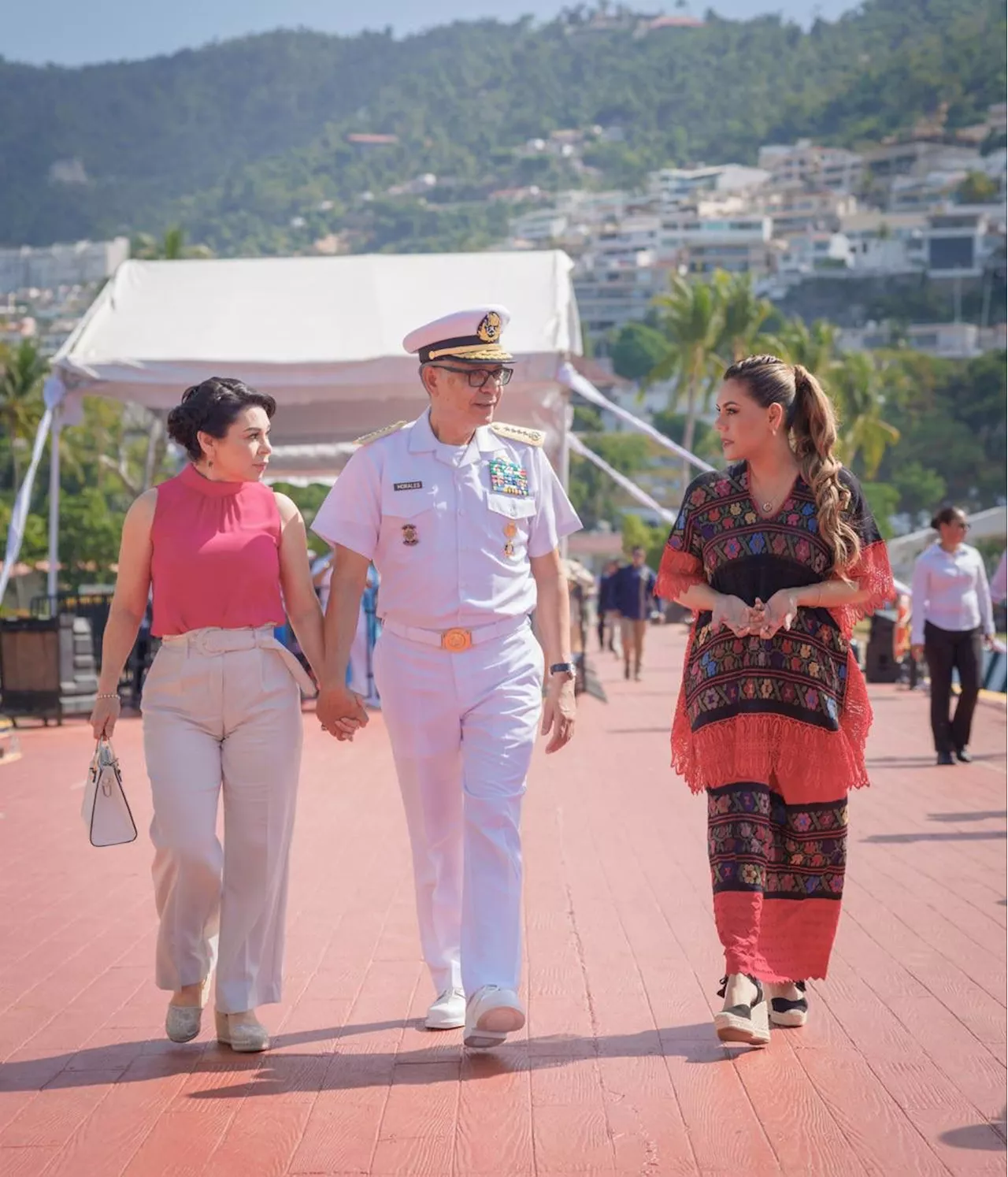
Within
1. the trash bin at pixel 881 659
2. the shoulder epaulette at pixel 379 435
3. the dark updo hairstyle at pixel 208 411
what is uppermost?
the dark updo hairstyle at pixel 208 411

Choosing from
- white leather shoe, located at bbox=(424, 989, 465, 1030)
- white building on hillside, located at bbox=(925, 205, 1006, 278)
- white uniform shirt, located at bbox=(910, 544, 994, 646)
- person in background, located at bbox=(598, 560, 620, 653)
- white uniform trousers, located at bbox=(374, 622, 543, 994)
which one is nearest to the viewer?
white uniform trousers, located at bbox=(374, 622, 543, 994)

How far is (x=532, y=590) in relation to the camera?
195 inches

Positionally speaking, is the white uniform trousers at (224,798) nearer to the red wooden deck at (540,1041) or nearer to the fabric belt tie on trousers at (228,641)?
the fabric belt tie on trousers at (228,641)

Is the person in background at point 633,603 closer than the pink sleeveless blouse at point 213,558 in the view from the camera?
No

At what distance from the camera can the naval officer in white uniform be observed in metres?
4.71

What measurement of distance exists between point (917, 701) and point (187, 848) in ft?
47.5

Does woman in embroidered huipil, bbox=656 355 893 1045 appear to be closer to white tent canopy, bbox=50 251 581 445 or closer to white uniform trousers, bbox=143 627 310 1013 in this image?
white uniform trousers, bbox=143 627 310 1013

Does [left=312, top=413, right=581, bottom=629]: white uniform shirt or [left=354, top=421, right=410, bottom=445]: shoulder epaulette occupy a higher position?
[left=354, top=421, right=410, bottom=445]: shoulder epaulette

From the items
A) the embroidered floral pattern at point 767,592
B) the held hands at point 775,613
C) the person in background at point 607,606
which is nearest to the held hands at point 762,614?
the held hands at point 775,613

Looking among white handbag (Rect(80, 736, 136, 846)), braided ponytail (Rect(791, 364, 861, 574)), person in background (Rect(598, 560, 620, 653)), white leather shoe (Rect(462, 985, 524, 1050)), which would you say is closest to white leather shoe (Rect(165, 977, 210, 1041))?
white handbag (Rect(80, 736, 136, 846))

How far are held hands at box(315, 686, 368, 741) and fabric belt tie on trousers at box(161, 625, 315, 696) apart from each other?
90 millimetres

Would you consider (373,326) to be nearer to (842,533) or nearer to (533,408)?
(533,408)

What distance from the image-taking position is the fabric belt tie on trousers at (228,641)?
4.69 meters

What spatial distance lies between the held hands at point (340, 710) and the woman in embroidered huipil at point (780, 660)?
0.88 meters
